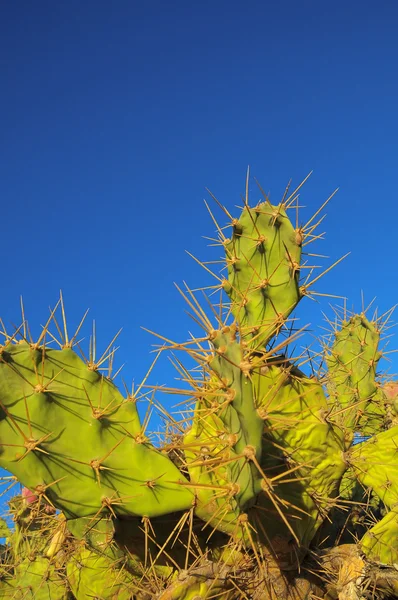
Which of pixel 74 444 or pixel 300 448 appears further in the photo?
pixel 300 448

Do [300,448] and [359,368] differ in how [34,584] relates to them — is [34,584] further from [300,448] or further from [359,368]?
[359,368]

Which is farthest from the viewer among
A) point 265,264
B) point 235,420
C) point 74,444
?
point 265,264

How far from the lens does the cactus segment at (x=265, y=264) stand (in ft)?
7.77

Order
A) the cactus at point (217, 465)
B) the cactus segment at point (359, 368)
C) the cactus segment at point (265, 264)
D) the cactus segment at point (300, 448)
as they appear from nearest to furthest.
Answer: the cactus at point (217, 465) → the cactus segment at point (300, 448) → the cactus segment at point (265, 264) → the cactus segment at point (359, 368)

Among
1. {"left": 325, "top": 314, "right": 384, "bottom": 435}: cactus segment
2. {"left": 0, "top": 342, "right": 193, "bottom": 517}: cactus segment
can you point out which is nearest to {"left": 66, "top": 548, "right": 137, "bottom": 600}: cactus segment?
{"left": 0, "top": 342, "right": 193, "bottom": 517}: cactus segment

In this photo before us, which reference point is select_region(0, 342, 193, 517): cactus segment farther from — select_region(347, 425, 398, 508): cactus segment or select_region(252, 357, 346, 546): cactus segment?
select_region(347, 425, 398, 508): cactus segment

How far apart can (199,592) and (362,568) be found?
61 cm

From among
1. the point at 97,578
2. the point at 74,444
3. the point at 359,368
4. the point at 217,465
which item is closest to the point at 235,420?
the point at 217,465

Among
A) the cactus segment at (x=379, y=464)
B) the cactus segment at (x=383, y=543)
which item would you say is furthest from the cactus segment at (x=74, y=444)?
the cactus segment at (x=379, y=464)

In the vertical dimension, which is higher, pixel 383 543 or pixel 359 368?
pixel 359 368

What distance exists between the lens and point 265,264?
2.42 metres

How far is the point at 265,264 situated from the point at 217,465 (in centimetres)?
94

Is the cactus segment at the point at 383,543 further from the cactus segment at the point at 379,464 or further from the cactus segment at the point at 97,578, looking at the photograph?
the cactus segment at the point at 97,578

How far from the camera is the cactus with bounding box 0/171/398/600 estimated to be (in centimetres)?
167
